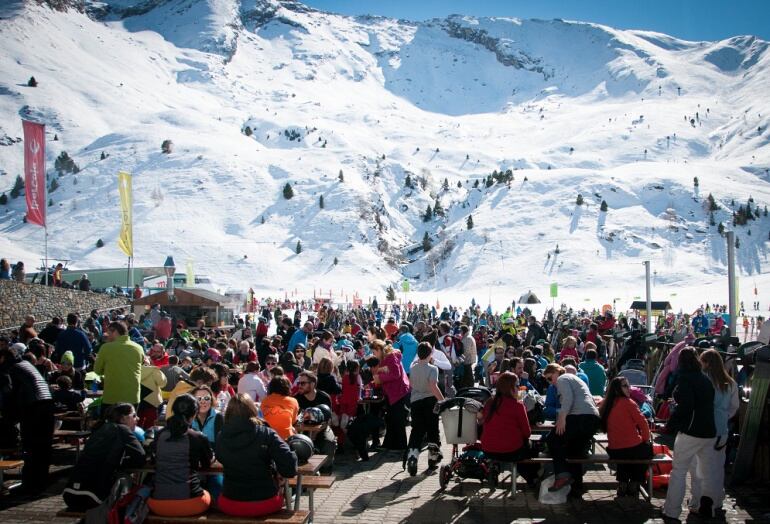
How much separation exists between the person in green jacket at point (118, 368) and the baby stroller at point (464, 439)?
3383mm

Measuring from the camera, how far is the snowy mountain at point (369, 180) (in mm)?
69312

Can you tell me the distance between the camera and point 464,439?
7418 millimetres

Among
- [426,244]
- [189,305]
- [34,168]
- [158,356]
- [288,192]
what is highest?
[288,192]

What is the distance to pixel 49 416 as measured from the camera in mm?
7160

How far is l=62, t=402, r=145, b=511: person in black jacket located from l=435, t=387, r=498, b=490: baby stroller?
310cm

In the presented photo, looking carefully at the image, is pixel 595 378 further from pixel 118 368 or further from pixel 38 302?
pixel 38 302

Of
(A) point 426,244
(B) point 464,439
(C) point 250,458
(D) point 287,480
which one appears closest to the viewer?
(C) point 250,458

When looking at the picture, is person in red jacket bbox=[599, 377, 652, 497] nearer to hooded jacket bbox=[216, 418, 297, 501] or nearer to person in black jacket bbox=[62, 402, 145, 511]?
hooded jacket bbox=[216, 418, 297, 501]

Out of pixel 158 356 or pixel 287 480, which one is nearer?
pixel 287 480

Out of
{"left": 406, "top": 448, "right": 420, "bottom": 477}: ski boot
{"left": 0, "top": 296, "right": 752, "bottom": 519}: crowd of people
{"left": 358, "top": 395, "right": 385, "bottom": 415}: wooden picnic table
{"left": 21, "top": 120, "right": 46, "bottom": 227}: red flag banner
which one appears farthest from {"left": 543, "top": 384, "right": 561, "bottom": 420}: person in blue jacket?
{"left": 21, "top": 120, "right": 46, "bottom": 227}: red flag banner

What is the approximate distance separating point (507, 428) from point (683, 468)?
1582 millimetres

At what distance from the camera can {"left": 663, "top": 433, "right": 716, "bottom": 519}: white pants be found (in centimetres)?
625

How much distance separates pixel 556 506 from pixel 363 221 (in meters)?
74.9

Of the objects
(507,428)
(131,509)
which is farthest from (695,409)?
(131,509)
